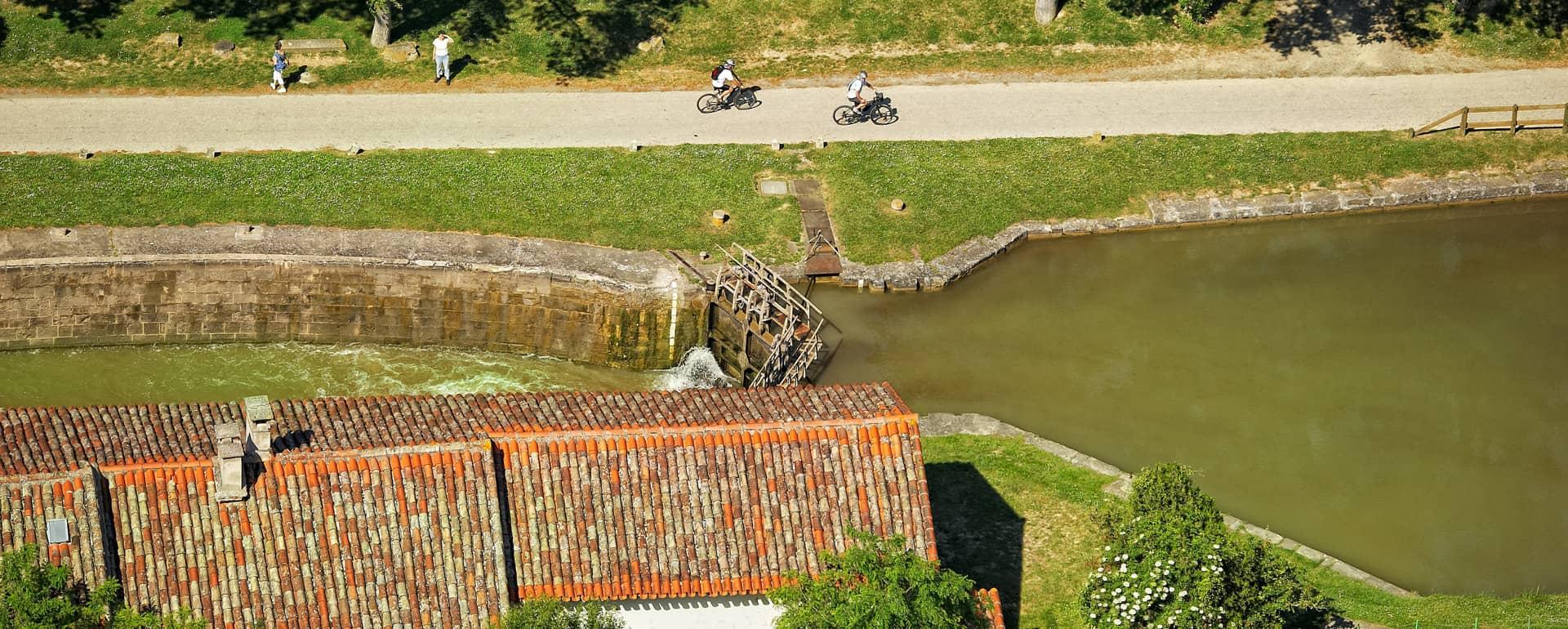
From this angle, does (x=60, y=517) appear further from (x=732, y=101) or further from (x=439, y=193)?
(x=732, y=101)

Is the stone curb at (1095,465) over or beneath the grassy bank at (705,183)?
beneath

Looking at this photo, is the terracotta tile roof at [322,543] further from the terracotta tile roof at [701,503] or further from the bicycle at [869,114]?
the bicycle at [869,114]

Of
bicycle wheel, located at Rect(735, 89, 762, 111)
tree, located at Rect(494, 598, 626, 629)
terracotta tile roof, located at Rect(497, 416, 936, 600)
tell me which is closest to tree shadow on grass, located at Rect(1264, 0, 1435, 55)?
bicycle wheel, located at Rect(735, 89, 762, 111)

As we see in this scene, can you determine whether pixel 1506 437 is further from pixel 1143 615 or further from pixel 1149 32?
pixel 1149 32

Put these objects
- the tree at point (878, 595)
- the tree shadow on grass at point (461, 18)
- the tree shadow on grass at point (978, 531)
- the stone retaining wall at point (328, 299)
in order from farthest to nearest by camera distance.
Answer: the tree shadow on grass at point (461, 18)
the stone retaining wall at point (328, 299)
the tree shadow on grass at point (978, 531)
the tree at point (878, 595)

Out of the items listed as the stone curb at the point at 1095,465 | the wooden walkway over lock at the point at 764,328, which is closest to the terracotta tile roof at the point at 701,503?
the stone curb at the point at 1095,465

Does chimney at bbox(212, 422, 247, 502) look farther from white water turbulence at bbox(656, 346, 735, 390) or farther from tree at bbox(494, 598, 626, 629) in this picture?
white water turbulence at bbox(656, 346, 735, 390)
